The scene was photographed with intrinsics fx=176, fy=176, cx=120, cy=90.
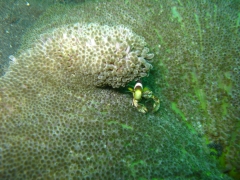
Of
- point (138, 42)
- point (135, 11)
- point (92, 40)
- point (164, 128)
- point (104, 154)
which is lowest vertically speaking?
point (104, 154)

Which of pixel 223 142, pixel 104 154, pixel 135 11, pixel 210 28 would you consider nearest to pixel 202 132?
pixel 223 142

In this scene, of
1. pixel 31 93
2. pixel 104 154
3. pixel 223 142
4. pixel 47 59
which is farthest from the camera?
pixel 223 142

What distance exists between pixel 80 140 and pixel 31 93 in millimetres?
1457

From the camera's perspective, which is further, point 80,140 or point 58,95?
point 58,95

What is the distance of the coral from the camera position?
3273mm

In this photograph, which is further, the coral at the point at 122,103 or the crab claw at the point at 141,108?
the crab claw at the point at 141,108

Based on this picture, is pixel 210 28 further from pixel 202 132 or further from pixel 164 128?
pixel 164 128

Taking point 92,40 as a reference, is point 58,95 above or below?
below

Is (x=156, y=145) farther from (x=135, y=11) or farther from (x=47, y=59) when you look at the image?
(x=135, y=11)

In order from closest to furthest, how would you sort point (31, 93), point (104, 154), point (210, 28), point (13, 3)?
point (104, 154) < point (31, 93) < point (210, 28) < point (13, 3)

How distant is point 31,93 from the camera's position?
3711 millimetres

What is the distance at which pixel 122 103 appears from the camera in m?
4.08

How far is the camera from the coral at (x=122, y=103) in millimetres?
3273

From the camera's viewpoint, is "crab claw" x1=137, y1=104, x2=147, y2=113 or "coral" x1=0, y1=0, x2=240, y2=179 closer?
"coral" x1=0, y1=0, x2=240, y2=179
